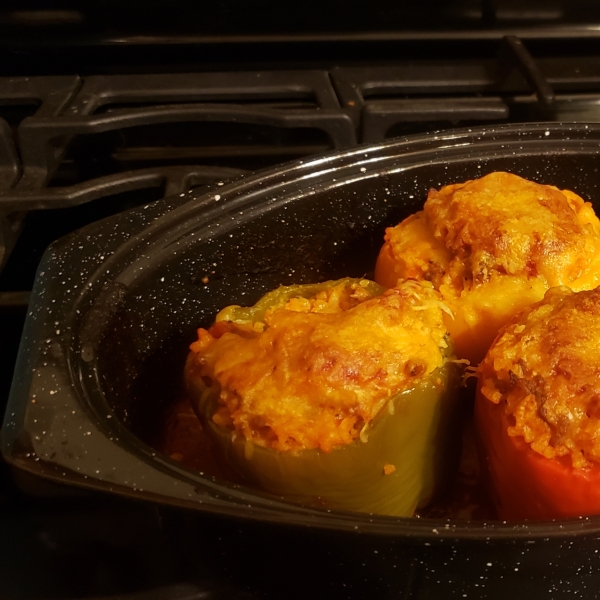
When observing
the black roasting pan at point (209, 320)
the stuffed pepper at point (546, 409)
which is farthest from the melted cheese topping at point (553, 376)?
the black roasting pan at point (209, 320)

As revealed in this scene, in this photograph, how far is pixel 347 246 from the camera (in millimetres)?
953

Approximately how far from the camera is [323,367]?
648 mm

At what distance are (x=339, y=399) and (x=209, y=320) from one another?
0.97 ft

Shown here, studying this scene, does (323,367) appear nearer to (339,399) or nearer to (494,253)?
(339,399)

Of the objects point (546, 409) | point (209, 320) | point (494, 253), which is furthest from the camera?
point (209, 320)

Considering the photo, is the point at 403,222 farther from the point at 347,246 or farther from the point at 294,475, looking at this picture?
the point at 294,475

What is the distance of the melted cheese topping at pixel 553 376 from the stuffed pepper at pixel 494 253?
70 mm

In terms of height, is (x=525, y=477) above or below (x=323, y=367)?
below

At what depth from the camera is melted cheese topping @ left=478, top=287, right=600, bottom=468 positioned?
23.9 inches

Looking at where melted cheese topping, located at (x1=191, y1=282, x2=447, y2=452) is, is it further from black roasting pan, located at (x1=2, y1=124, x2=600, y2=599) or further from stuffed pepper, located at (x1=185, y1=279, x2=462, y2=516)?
black roasting pan, located at (x1=2, y1=124, x2=600, y2=599)

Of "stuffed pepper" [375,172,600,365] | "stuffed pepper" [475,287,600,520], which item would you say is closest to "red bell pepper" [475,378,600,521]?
"stuffed pepper" [475,287,600,520]

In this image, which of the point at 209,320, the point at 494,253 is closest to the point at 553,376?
the point at 494,253

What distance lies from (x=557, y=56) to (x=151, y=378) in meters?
1.09

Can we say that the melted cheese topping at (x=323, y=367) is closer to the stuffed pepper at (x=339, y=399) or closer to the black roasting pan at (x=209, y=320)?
the stuffed pepper at (x=339, y=399)
